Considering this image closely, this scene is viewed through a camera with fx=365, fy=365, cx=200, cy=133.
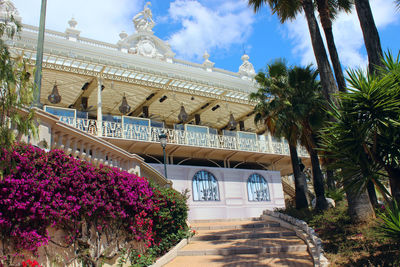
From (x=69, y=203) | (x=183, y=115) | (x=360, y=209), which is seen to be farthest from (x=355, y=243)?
(x=183, y=115)

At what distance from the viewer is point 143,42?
79.9ft

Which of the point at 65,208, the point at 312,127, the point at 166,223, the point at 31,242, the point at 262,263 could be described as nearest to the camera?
the point at 31,242

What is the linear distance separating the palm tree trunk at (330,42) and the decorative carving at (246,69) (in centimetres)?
1517

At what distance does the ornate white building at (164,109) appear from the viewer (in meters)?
18.4

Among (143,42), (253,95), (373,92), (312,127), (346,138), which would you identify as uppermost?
(143,42)

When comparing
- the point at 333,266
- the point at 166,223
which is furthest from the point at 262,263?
the point at 166,223

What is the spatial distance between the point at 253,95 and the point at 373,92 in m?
11.1

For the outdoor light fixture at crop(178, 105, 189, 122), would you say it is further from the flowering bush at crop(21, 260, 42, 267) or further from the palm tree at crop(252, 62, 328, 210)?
the flowering bush at crop(21, 260, 42, 267)

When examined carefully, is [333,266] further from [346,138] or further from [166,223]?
[166,223]

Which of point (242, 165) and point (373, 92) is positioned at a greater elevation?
point (242, 165)

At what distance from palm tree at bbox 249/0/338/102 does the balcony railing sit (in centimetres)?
885

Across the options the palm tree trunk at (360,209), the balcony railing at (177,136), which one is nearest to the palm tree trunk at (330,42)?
the palm tree trunk at (360,209)

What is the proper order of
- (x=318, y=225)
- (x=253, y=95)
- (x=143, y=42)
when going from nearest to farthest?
(x=318, y=225), (x=253, y=95), (x=143, y=42)

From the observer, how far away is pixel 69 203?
716cm
